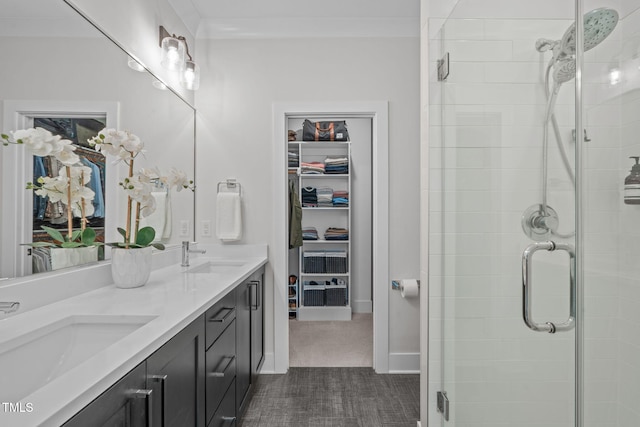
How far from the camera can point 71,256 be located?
54.8 inches

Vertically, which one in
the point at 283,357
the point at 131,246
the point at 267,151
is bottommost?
the point at 283,357

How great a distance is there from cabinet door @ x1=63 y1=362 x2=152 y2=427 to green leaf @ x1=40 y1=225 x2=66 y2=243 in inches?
28.0

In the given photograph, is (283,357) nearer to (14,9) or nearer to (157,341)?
(157,341)

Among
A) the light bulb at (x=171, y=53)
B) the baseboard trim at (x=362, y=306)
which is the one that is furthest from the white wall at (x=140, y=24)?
the baseboard trim at (x=362, y=306)

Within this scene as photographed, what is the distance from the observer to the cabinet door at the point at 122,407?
671 mm

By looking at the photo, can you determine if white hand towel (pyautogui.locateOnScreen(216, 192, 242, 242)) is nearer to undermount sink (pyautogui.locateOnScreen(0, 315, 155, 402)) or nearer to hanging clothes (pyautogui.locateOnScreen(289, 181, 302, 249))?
hanging clothes (pyautogui.locateOnScreen(289, 181, 302, 249))

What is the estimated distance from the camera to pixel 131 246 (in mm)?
1552

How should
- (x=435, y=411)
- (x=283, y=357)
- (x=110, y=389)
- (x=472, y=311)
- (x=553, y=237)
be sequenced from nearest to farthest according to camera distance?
→ (x=110, y=389) < (x=553, y=237) < (x=472, y=311) < (x=435, y=411) < (x=283, y=357)

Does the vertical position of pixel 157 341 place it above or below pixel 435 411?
above

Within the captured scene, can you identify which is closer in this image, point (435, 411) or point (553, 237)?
point (553, 237)

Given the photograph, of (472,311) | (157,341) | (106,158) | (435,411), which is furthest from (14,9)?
(435,411)

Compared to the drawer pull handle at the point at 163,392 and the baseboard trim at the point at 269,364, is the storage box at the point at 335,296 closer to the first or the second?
the baseboard trim at the point at 269,364

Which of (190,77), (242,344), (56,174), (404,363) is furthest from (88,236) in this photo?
(404,363)

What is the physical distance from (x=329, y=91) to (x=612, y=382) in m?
2.31
